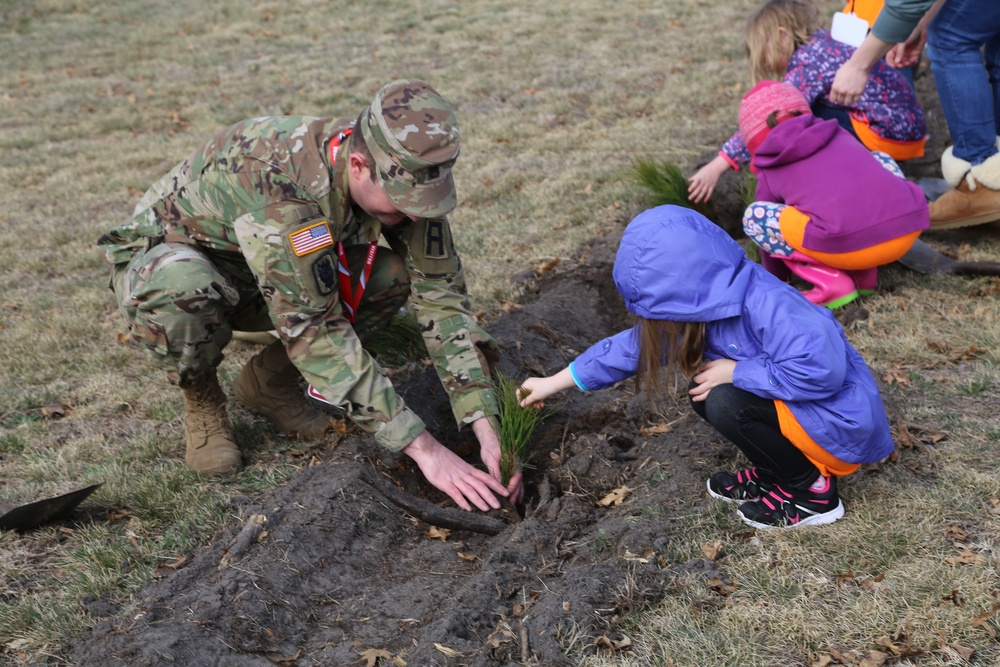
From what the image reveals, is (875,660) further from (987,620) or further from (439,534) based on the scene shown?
(439,534)

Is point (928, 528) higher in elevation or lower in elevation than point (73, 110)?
higher

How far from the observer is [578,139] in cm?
735

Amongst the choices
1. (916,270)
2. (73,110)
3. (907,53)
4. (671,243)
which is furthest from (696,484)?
(73,110)

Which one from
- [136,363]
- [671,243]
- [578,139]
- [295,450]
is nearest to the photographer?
[671,243]

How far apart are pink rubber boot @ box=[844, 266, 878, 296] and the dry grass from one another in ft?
0.25

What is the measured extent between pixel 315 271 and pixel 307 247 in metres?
0.09

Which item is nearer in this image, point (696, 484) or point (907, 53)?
point (696, 484)

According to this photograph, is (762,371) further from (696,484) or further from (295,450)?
(295,450)

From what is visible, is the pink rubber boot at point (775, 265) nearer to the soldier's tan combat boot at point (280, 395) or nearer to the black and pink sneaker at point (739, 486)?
the black and pink sneaker at point (739, 486)

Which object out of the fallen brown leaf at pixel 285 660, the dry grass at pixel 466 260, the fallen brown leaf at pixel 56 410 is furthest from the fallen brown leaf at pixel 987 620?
the fallen brown leaf at pixel 56 410

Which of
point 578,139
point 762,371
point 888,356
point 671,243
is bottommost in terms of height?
point 578,139

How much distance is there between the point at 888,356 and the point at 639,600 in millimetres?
2014

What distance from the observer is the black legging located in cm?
274

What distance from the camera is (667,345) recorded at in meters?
2.66
